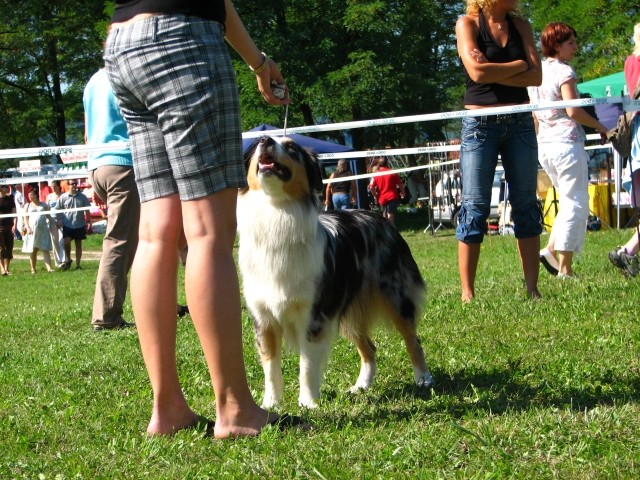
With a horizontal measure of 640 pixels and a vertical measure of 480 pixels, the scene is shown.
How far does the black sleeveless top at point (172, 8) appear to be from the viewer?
2979 mm

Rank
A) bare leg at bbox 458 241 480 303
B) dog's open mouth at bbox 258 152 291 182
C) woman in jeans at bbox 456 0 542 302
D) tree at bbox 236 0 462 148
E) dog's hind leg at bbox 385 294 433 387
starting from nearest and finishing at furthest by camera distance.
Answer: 1. dog's open mouth at bbox 258 152 291 182
2. dog's hind leg at bbox 385 294 433 387
3. woman in jeans at bbox 456 0 542 302
4. bare leg at bbox 458 241 480 303
5. tree at bbox 236 0 462 148

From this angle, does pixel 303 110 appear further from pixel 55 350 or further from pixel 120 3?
pixel 120 3

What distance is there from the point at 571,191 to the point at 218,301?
5284 mm

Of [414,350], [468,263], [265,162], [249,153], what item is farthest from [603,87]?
[265,162]

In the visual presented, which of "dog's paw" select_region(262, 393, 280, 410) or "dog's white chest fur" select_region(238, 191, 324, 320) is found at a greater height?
"dog's white chest fur" select_region(238, 191, 324, 320)

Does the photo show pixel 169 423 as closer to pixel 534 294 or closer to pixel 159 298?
pixel 159 298

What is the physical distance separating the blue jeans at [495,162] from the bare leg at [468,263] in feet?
0.40

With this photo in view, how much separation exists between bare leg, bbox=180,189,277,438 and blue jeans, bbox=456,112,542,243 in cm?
326

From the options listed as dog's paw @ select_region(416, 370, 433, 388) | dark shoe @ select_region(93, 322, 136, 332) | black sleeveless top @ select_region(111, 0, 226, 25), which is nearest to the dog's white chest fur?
dog's paw @ select_region(416, 370, 433, 388)

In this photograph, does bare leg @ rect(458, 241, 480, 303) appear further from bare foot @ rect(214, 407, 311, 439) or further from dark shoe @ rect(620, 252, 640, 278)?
bare foot @ rect(214, 407, 311, 439)

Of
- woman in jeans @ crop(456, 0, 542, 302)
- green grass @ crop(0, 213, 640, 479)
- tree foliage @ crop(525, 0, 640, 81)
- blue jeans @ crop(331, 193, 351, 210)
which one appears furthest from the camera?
blue jeans @ crop(331, 193, 351, 210)

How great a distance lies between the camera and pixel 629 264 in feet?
23.5

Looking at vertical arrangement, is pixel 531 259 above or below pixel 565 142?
below

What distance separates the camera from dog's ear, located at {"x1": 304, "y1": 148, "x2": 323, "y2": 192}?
13.1 ft
